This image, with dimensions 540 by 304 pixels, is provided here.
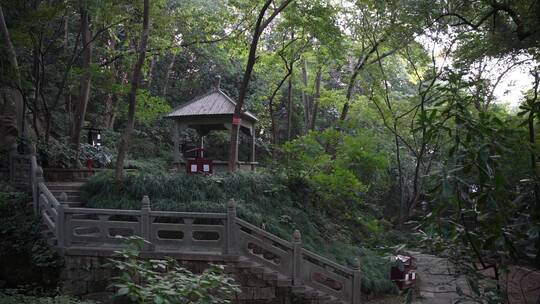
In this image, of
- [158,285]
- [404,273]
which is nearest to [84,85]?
[404,273]

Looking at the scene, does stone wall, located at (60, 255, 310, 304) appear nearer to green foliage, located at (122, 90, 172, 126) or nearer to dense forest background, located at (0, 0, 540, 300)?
dense forest background, located at (0, 0, 540, 300)

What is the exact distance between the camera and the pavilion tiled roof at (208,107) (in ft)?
36.7

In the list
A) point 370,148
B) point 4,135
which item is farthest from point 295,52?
point 4,135

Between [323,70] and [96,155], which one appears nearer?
[96,155]

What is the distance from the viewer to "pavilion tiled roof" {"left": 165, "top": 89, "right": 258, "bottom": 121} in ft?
36.7

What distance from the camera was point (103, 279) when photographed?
6.94 metres

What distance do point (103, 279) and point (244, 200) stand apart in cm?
347

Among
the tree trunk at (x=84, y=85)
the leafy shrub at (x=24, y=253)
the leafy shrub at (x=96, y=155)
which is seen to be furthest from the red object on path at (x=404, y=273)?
the leafy shrub at (x=96, y=155)

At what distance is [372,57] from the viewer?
14.0 metres

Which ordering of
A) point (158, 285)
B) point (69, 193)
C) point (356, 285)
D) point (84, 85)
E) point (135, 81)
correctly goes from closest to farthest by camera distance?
1. point (158, 285)
2. point (356, 285)
3. point (135, 81)
4. point (69, 193)
5. point (84, 85)

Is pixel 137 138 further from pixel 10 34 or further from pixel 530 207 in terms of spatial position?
pixel 530 207

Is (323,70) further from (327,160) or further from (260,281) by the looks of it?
(260,281)

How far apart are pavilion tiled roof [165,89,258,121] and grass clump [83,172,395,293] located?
81.1 inches

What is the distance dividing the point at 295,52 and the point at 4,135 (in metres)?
9.23
